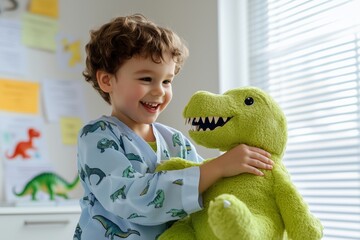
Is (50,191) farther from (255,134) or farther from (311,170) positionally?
(255,134)

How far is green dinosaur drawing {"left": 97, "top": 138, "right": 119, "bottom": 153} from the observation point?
1.16m

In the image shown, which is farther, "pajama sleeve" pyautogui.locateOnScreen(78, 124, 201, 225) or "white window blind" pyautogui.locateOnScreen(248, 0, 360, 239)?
"white window blind" pyautogui.locateOnScreen(248, 0, 360, 239)

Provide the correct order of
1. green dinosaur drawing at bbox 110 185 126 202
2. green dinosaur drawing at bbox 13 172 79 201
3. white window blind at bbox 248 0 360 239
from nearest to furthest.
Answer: green dinosaur drawing at bbox 110 185 126 202
white window blind at bbox 248 0 360 239
green dinosaur drawing at bbox 13 172 79 201

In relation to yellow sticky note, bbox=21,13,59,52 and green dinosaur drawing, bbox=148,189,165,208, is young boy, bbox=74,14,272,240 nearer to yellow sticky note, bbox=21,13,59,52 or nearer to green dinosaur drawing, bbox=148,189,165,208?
green dinosaur drawing, bbox=148,189,165,208

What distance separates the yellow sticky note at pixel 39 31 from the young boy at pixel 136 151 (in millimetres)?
1082

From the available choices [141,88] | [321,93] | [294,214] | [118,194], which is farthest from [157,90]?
[321,93]

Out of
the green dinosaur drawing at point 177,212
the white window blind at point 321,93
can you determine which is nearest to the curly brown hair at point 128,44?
the green dinosaur drawing at point 177,212

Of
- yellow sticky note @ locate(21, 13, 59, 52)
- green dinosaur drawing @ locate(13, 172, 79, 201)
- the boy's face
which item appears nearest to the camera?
the boy's face

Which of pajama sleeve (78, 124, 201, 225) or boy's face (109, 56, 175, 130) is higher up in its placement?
boy's face (109, 56, 175, 130)

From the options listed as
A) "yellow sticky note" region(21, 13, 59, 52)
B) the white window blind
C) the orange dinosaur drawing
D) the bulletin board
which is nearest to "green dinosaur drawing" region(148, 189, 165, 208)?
the white window blind

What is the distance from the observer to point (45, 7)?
7.84 ft

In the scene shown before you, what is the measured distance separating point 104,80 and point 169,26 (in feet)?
3.82

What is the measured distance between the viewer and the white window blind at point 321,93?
69.5 inches

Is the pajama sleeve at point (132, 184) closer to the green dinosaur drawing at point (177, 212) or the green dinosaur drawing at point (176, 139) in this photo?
the green dinosaur drawing at point (177, 212)
